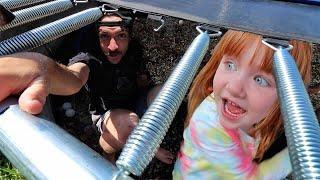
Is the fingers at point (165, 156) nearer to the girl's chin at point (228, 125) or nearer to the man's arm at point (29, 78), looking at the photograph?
the girl's chin at point (228, 125)

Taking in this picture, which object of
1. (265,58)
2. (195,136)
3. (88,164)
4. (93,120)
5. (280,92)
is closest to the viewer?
(88,164)

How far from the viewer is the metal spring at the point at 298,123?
0.44 metres

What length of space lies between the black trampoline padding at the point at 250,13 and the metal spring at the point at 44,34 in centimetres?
8

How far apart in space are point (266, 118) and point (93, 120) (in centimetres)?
69

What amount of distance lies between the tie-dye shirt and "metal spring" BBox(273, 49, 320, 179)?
0.27 metres

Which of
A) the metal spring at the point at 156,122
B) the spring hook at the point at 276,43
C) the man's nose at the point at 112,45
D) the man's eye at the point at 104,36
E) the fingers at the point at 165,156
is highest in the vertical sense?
the metal spring at the point at 156,122

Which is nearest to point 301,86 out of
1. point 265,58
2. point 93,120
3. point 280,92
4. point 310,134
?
point 280,92

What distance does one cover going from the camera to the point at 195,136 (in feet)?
3.13

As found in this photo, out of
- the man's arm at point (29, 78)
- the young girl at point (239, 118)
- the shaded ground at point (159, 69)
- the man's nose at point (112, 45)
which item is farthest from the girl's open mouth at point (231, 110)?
the man's nose at point (112, 45)

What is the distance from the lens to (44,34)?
33.8 inches

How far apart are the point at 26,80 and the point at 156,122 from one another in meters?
0.19

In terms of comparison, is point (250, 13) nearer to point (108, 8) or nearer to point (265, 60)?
point (265, 60)

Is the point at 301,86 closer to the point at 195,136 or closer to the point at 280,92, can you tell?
the point at 280,92

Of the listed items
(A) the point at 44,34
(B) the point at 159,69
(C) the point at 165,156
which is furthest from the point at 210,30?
(B) the point at 159,69
